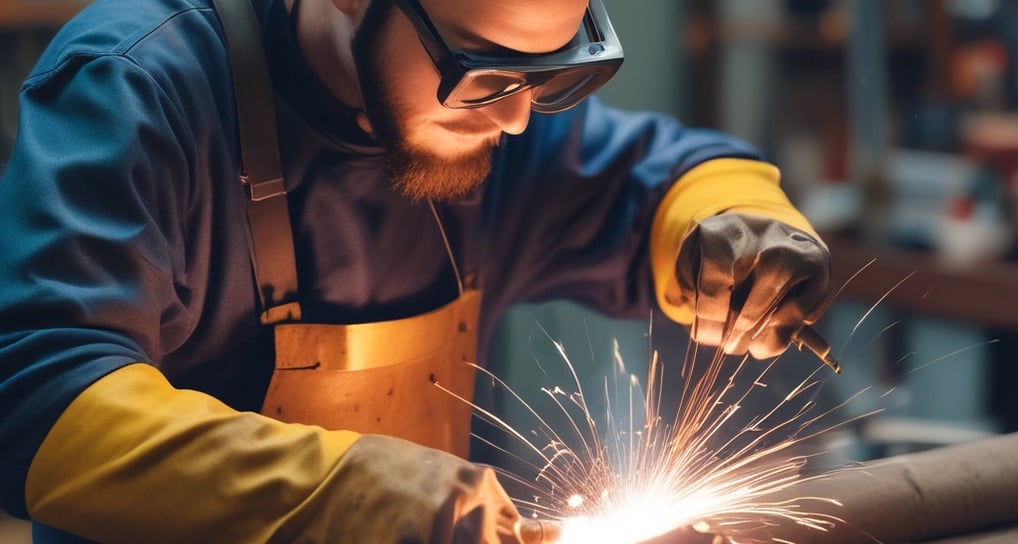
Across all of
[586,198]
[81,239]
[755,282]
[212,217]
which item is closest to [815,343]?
[755,282]

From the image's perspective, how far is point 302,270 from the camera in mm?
1223

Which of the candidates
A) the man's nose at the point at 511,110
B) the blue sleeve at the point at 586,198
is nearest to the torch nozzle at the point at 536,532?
the man's nose at the point at 511,110

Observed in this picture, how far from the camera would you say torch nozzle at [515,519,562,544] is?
37.7 inches

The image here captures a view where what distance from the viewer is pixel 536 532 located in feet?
3.19

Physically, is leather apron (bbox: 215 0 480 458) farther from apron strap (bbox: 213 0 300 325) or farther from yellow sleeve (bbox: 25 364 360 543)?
yellow sleeve (bbox: 25 364 360 543)

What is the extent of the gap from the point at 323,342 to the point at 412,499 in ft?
1.21

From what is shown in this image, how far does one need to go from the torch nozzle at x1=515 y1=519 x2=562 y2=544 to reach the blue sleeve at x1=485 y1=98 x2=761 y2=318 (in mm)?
544

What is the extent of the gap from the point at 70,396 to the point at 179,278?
0.21 meters

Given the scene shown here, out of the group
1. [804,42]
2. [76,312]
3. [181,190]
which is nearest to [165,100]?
[181,190]

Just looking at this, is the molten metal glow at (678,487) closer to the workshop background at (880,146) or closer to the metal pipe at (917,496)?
the metal pipe at (917,496)

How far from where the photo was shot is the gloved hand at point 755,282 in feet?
4.04

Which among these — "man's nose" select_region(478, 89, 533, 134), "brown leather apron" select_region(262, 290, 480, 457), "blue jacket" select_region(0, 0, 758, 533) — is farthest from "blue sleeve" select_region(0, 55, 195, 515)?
"man's nose" select_region(478, 89, 533, 134)

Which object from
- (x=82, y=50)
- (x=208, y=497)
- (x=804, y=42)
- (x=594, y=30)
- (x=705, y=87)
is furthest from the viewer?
(x=804, y=42)

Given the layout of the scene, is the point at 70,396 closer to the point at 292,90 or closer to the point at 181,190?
the point at 181,190
